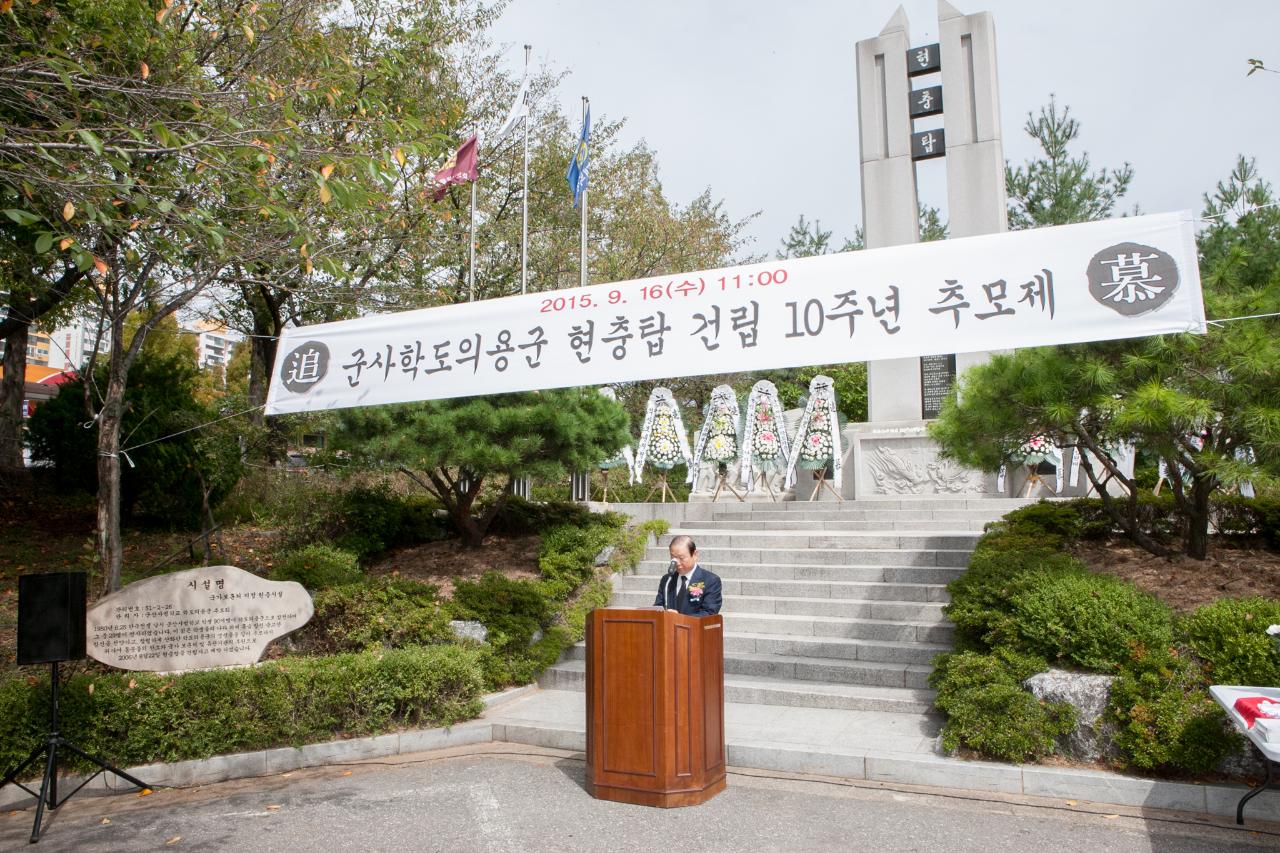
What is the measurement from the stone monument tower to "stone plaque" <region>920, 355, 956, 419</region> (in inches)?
0.8

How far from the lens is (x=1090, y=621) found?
607 centimetres

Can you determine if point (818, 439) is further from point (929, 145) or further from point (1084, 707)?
point (1084, 707)

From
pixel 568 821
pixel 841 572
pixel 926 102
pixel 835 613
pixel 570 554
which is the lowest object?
pixel 568 821

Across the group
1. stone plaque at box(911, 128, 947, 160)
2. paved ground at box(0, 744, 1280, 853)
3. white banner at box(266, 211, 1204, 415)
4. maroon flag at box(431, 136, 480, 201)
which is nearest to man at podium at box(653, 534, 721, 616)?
paved ground at box(0, 744, 1280, 853)

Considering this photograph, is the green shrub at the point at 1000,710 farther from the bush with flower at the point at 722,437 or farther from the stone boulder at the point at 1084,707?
the bush with flower at the point at 722,437

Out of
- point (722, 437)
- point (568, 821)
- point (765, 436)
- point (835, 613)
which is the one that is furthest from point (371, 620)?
point (765, 436)

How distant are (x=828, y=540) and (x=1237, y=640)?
551 centimetres

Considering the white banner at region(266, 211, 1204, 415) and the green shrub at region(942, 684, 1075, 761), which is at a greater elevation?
the white banner at region(266, 211, 1204, 415)

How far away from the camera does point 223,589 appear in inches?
287

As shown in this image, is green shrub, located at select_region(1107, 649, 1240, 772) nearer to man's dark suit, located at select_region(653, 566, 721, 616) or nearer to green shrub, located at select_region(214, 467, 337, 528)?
man's dark suit, located at select_region(653, 566, 721, 616)

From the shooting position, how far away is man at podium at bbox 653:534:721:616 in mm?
6301

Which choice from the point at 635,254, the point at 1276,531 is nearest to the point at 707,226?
the point at 635,254

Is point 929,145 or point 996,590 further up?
point 929,145

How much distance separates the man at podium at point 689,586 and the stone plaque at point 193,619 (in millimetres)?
3344
